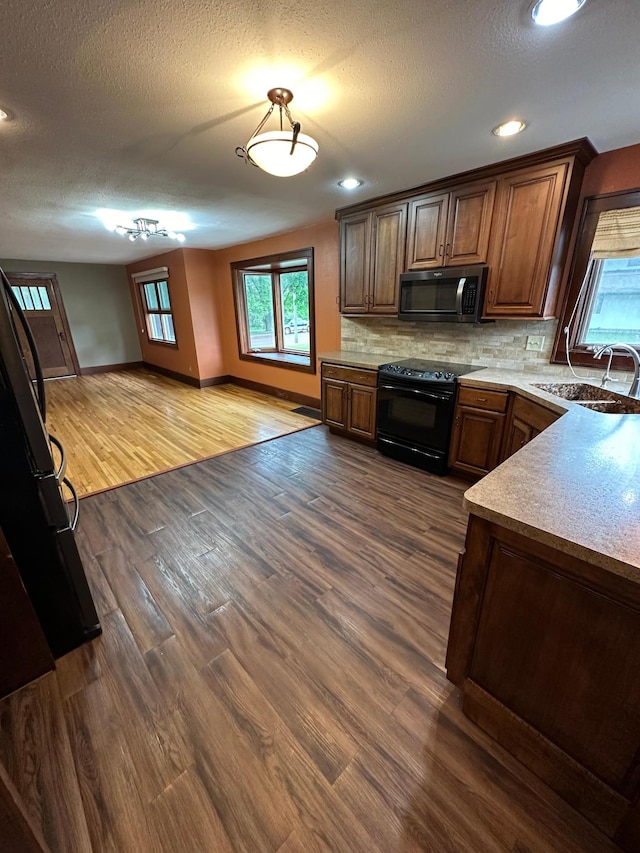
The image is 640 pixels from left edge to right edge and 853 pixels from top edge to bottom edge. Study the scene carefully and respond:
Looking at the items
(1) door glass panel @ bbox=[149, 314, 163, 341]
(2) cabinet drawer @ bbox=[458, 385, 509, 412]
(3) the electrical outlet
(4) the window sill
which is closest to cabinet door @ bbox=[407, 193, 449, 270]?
(3) the electrical outlet

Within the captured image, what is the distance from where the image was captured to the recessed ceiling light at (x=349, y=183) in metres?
2.71

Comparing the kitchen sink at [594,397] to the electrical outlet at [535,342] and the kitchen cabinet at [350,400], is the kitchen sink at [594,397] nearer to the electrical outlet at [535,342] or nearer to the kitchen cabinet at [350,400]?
the electrical outlet at [535,342]

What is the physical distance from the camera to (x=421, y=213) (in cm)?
289

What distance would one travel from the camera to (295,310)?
5574 mm

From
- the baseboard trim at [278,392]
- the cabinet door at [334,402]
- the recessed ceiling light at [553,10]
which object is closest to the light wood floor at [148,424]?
the baseboard trim at [278,392]

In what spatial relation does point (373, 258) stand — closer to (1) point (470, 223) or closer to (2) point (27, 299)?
(1) point (470, 223)

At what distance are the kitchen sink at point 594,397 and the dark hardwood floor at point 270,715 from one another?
1.14 metres

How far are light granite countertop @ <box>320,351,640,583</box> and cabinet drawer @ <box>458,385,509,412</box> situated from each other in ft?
2.75

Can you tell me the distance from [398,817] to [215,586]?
1230 mm

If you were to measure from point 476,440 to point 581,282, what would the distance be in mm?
1357

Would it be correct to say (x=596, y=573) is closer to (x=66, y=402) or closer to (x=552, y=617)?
(x=552, y=617)

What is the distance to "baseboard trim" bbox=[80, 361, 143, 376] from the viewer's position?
763 centimetres

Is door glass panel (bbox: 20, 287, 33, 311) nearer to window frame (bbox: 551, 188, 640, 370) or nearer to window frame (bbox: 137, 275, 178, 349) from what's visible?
window frame (bbox: 137, 275, 178, 349)

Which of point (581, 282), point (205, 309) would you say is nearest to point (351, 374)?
point (581, 282)
